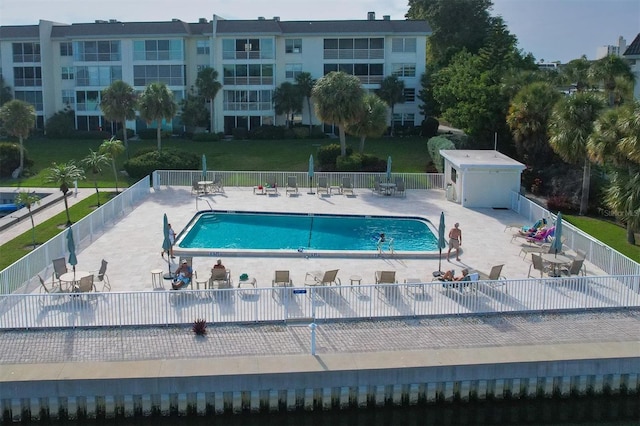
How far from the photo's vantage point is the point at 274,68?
54500mm

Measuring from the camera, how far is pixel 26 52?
188 ft

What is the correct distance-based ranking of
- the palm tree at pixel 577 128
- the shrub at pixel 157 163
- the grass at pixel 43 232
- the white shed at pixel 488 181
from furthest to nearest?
the shrub at pixel 157 163 → the white shed at pixel 488 181 → the palm tree at pixel 577 128 → the grass at pixel 43 232

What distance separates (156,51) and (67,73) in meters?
8.54

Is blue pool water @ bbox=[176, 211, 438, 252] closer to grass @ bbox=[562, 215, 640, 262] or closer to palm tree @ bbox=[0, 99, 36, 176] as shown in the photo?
grass @ bbox=[562, 215, 640, 262]

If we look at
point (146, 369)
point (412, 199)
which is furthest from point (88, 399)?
point (412, 199)

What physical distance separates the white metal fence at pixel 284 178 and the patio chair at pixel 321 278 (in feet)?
48.4

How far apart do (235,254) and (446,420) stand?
31.8 feet

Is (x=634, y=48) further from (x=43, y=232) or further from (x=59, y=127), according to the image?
(x=59, y=127)

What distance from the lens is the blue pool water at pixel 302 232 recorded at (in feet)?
80.0

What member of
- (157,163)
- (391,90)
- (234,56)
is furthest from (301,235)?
Answer: (234,56)

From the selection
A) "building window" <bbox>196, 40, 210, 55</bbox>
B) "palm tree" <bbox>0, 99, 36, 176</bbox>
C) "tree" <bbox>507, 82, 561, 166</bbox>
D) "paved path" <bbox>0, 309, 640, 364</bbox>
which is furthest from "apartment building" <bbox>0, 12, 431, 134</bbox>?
"paved path" <bbox>0, 309, 640, 364</bbox>

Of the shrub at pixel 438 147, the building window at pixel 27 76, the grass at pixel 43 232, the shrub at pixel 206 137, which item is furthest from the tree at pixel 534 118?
the building window at pixel 27 76

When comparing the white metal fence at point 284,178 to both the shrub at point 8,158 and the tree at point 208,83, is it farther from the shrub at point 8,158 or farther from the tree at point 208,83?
the tree at point 208,83

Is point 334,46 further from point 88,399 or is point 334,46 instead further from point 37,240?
point 88,399
